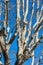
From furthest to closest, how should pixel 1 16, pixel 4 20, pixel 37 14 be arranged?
pixel 37 14, pixel 1 16, pixel 4 20

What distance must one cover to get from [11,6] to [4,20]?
0.83 metres

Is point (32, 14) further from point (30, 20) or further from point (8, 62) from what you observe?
point (8, 62)

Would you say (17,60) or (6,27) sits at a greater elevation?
(6,27)

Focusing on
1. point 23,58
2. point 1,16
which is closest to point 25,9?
point 1,16

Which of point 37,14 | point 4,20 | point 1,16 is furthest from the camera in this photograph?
point 37,14

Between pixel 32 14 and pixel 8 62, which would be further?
pixel 32 14

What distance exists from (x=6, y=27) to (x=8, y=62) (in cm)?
77

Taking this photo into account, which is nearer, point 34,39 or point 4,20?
point 4,20

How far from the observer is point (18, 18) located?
249 inches

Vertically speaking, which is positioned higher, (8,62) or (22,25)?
(22,25)

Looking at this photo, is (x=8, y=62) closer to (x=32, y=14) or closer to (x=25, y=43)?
(x=25, y=43)

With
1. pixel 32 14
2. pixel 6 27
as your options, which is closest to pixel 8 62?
pixel 6 27

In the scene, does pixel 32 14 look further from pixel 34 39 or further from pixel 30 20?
pixel 34 39

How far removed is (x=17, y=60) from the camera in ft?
20.5
